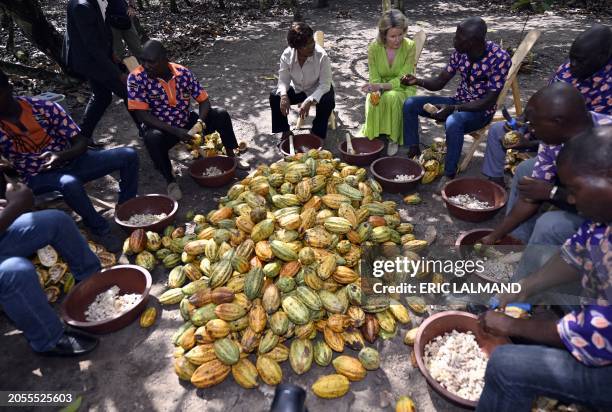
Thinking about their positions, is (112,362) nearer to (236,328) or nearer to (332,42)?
(236,328)

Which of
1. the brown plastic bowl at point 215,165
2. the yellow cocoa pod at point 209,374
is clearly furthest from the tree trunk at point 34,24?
the yellow cocoa pod at point 209,374

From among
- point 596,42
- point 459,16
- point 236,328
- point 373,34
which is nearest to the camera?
point 236,328

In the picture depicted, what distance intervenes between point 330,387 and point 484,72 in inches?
158

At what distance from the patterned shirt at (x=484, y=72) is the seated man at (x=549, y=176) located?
5.32 feet

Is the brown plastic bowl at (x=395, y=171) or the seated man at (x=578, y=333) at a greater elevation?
the seated man at (x=578, y=333)

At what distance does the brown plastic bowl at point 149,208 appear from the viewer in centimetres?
432

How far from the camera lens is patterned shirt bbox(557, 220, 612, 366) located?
1727mm

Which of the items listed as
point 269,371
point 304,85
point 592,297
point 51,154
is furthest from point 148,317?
point 304,85

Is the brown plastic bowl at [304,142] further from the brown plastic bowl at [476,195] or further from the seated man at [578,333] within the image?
the seated man at [578,333]

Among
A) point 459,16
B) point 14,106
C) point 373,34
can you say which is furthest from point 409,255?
point 459,16

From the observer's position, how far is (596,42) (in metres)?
3.50

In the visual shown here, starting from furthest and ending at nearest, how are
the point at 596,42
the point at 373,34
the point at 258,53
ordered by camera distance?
the point at 373,34, the point at 258,53, the point at 596,42

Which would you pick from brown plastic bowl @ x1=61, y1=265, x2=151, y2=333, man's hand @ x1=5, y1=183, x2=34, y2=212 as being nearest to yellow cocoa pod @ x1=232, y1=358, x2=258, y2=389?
brown plastic bowl @ x1=61, y1=265, x2=151, y2=333

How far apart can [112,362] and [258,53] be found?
9483 mm
